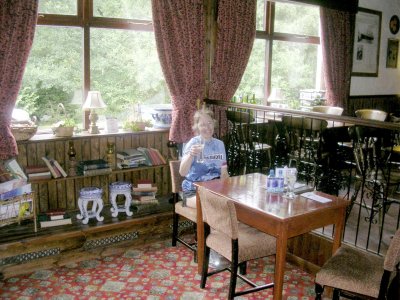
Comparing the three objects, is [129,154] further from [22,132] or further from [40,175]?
[22,132]

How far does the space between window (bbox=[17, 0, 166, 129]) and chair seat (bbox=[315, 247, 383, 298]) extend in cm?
302

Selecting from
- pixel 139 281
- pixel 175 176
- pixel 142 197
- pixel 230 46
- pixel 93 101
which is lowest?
pixel 139 281

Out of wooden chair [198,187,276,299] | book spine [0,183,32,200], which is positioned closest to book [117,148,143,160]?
book spine [0,183,32,200]

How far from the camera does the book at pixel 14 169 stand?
3.72 m

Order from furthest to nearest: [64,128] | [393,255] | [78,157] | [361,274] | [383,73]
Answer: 1. [383,73]
2. [78,157]
3. [64,128]
4. [361,274]
5. [393,255]

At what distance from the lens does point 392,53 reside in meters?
7.97

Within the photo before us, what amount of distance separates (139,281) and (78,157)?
1544 mm

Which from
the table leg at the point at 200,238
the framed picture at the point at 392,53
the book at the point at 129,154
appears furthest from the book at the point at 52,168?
the framed picture at the point at 392,53

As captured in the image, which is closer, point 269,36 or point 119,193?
point 119,193

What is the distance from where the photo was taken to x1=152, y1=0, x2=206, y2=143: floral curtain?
4.55 meters

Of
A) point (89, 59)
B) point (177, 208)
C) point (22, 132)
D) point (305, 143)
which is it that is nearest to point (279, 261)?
point (177, 208)

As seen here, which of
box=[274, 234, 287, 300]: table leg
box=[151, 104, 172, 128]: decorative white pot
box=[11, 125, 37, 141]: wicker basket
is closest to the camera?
box=[274, 234, 287, 300]: table leg

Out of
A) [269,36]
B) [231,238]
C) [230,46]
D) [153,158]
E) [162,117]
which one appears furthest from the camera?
[269,36]

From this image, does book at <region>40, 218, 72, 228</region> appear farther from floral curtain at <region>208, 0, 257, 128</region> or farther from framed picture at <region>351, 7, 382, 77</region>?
framed picture at <region>351, 7, 382, 77</region>
